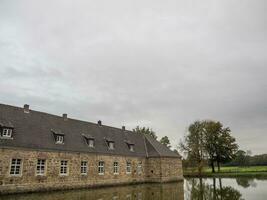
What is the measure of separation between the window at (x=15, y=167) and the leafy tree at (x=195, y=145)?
3228 centimetres

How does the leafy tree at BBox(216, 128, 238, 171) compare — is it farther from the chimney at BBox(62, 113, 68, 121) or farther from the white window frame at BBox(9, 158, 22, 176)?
the white window frame at BBox(9, 158, 22, 176)

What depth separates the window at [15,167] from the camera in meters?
18.9

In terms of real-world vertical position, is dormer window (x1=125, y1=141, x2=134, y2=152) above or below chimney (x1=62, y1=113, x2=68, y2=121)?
below

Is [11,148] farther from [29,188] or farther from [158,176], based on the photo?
[158,176]

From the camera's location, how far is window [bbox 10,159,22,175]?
62.0 feet

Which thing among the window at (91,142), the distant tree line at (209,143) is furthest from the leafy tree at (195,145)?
the window at (91,142)

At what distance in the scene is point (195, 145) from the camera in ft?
152

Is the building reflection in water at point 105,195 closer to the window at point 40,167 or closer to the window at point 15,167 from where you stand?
the window at point 15,167

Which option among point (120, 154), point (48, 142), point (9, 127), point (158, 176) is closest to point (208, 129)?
point (158, 176)

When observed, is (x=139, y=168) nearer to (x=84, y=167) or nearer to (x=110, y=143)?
(x=110, y=143)

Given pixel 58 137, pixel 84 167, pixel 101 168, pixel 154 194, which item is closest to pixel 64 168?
pixel 84 167

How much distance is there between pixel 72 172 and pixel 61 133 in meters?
3.39

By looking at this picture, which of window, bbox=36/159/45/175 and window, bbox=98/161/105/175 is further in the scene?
window, bbox=98/161/105/175

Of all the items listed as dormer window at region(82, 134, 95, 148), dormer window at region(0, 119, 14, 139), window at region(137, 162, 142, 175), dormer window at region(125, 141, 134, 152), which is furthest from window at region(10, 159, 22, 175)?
window at region(137, 162, 142, 175)
